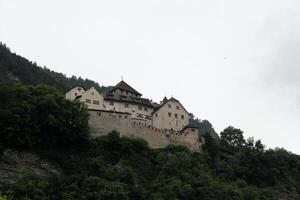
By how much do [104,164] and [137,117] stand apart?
1701 centimetres

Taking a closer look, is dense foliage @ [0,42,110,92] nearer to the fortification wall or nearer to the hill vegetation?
the fortification wall

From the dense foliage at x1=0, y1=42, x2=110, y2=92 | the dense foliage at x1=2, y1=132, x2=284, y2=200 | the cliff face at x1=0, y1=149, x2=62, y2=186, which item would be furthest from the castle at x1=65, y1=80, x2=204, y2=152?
the dense foliage at x1=0, y1=42, x2=110, y2=92

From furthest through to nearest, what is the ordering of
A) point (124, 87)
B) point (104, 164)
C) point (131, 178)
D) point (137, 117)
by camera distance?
point (124, 87) < point (137, 117) < point (104, 164) < point (131, 178)

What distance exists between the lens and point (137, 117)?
2958 inches

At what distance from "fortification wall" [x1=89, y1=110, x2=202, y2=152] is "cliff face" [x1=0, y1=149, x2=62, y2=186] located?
8765 mm

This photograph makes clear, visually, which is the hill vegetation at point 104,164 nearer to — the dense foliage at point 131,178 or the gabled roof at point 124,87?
the dense foliage at point 131,178

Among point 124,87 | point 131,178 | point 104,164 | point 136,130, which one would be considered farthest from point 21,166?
point 124,87

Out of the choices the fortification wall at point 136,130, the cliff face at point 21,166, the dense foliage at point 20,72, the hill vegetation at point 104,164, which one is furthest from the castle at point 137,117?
the dense foliage at point 20,72

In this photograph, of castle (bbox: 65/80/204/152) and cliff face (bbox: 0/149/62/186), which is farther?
castle (bbox: 65/80/204/152)

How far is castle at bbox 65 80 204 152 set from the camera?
6681 centimetres

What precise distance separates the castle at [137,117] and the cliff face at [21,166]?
8.99 m

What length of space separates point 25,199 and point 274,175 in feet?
111

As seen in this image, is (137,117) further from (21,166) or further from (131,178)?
(21,166)

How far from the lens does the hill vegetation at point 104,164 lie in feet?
174
